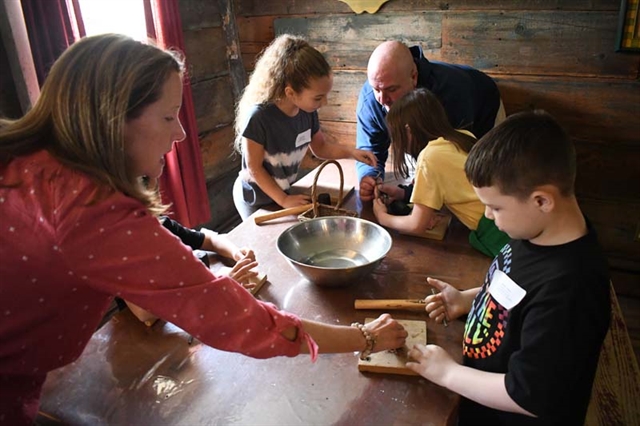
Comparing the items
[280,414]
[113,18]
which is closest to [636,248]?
[280,414]

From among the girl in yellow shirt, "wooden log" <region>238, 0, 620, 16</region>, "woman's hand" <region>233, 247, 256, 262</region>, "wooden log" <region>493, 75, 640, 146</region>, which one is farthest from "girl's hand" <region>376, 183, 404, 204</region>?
"wooden log" <region>238, 0, 620, 16</region>

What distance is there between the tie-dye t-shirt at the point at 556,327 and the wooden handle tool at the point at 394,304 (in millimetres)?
260

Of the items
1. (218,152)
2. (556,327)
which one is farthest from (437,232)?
(218,152)

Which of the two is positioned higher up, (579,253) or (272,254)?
(579,253)

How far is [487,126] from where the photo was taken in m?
2.35

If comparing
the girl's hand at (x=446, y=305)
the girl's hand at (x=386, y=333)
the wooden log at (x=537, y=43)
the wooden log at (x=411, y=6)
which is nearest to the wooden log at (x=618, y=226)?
the wooden log at (x=537, y=43)

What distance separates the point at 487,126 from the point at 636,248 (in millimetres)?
1002

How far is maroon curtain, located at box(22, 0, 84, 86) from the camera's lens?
1831mm

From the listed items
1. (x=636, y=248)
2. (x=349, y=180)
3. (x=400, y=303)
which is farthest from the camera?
(x=636, y=248)

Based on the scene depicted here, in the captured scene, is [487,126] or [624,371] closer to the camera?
[624,371]

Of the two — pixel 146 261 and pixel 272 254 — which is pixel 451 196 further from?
pixel 146 261

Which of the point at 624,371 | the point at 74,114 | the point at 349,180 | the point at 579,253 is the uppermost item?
the point at 74,114

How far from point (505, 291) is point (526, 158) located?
0.92 ft

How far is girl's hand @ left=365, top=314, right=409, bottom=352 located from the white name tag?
1.13 m
